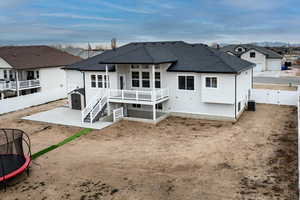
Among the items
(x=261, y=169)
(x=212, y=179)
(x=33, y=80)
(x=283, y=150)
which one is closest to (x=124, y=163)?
(x=212, y=179)

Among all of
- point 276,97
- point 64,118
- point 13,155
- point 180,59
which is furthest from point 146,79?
point 13,155

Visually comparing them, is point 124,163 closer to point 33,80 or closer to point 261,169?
point 261,169

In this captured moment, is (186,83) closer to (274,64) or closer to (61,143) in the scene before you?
(61,143)

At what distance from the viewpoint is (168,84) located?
1916 cm

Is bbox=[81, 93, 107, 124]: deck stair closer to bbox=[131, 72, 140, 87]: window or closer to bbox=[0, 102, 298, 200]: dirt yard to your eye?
bbox=[0, 102, 298, 200]: dirt yard

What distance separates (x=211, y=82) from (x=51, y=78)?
18.5m

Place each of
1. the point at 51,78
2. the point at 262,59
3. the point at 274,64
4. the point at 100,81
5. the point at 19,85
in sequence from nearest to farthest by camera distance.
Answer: the point at 100,81 → the point at 19,85 → the point at 51,78 → the point at 262,59 → the point at 274,64

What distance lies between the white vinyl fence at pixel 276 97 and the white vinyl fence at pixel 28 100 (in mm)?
17226

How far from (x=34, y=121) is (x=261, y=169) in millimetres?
14285

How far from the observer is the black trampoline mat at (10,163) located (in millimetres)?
10141

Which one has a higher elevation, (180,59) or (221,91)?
(180,59)

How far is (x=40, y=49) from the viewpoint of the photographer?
3316cm

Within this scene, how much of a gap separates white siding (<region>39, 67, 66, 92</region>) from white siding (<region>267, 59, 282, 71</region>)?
36659 millimetres

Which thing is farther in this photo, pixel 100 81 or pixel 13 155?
pixel 100 81
